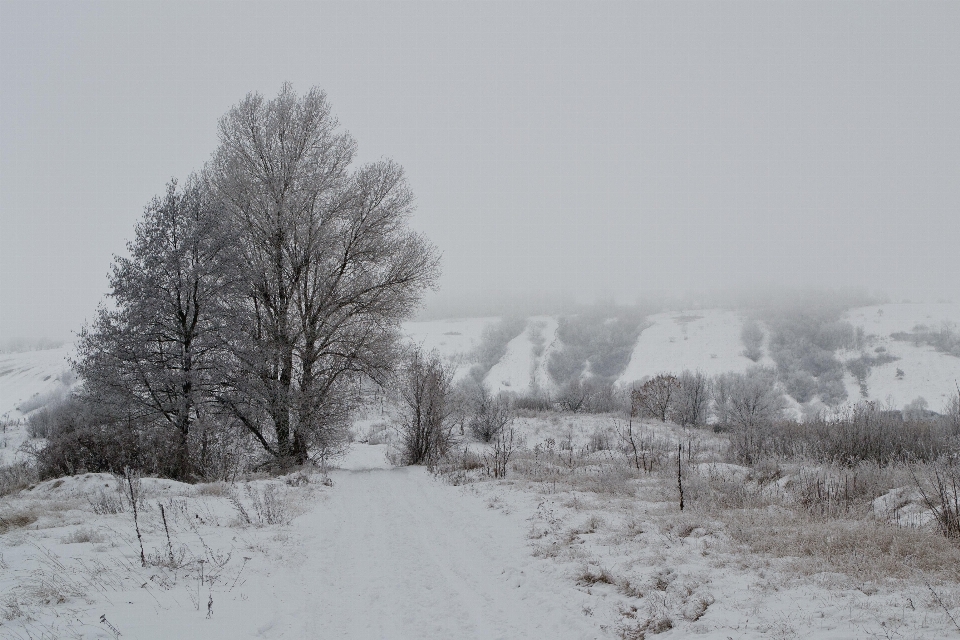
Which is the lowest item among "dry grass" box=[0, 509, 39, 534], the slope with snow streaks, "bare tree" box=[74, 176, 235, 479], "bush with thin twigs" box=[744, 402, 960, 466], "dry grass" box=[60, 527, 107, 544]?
the slope with snow streaks

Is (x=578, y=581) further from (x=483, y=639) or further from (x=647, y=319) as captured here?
(x=647, y=319)

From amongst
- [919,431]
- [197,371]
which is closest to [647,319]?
[919,431]

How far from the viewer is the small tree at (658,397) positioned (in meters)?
36.3

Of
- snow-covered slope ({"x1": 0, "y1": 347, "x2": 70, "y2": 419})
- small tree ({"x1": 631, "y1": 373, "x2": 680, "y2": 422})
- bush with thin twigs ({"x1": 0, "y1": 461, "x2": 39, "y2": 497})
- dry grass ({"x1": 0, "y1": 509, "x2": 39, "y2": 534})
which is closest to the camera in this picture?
dry grass ({"x1": 0, "y1": 509, "x2": 39, "y2": 534})

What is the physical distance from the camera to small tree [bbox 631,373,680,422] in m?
36.3

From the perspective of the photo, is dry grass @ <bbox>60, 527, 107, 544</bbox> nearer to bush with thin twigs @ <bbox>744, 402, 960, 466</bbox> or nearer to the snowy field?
the snowy field

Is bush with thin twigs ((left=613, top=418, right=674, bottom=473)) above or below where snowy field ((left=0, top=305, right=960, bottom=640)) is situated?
below

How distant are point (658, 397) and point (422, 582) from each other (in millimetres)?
34521

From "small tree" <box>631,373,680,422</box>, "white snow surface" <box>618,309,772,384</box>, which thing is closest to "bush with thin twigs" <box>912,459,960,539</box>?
"small tree" <box>631,373,680,422</box>

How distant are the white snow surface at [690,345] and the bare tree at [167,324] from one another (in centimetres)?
6157

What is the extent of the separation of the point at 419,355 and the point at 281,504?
9711 millimetres

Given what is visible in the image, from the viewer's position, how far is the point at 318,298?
16328 millimetres

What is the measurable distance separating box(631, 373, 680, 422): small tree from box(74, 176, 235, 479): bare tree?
31.1 meters

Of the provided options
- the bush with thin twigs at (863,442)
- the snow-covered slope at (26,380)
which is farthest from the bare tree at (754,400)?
the snow-covered slope at (26,380)
